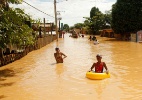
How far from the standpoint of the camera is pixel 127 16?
45531 mm

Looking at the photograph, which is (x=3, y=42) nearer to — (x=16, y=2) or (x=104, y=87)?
(x=16, y=2)

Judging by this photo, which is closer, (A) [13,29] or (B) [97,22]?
(A) [13,29]

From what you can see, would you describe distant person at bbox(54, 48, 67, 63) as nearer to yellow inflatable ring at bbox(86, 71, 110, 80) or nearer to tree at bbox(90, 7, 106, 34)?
yellow inflatable ring at bbox(86, 71, 110, 80)

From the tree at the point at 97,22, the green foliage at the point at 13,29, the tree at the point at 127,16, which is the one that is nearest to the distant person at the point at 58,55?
the green foliage at the point at 13,29

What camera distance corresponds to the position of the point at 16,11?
1326cm

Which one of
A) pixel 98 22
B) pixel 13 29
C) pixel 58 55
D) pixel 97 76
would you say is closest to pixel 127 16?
pixel 58 55

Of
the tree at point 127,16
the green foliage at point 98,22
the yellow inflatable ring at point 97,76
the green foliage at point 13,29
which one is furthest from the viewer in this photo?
the green foliage at point 98,22

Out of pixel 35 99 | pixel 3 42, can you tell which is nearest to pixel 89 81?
pixel 35 99

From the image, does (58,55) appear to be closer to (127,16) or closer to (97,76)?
(97,76)

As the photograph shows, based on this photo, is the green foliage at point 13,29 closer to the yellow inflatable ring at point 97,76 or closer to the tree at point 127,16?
the yellow inflatable ring at point 97,76

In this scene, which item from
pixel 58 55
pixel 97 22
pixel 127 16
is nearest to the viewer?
pixel 58 55

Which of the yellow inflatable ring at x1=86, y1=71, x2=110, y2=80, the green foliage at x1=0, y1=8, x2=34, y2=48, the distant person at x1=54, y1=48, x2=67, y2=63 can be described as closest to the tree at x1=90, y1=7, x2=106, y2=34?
the distant person at x1=54, y1=48, x2=67, y2=63

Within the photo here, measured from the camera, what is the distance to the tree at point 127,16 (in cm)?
4469

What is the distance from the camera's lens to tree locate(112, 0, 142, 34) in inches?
1759
